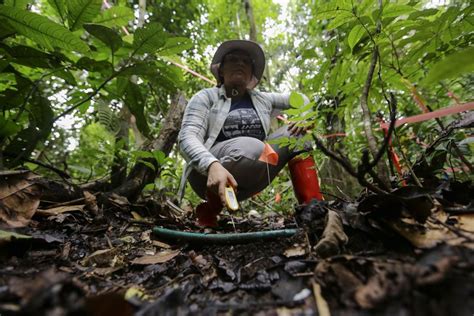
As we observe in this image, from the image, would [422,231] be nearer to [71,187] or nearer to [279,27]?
[71,187]

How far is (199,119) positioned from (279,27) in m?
8.68

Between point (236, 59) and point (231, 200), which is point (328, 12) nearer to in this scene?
point (231, 200)

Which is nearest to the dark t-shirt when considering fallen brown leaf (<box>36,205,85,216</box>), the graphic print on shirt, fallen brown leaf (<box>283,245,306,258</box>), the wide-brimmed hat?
the graphic print on shirt

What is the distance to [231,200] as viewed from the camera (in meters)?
1.20

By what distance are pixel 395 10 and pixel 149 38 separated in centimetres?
103

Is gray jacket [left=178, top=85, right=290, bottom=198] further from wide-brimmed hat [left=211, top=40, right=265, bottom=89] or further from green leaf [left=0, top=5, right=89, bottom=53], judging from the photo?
green leaf [left=0, top=5, right=89, bottom=53]

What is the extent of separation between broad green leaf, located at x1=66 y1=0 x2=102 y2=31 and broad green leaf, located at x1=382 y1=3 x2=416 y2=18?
1188mm

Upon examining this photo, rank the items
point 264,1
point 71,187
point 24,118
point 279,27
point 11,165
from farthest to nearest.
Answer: point 279,27
point 264,1
point 24,118
point 71,187
point 11,165

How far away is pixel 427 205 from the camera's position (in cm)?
65

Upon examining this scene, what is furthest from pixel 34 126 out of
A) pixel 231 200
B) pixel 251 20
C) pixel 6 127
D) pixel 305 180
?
pixel 251 20

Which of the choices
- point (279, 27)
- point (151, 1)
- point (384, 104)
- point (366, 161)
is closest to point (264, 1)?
point (279, 27)

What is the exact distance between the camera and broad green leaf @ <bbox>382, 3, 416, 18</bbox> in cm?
99

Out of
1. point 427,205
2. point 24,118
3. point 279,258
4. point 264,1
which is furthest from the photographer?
point 264,1

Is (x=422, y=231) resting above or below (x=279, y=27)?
below
